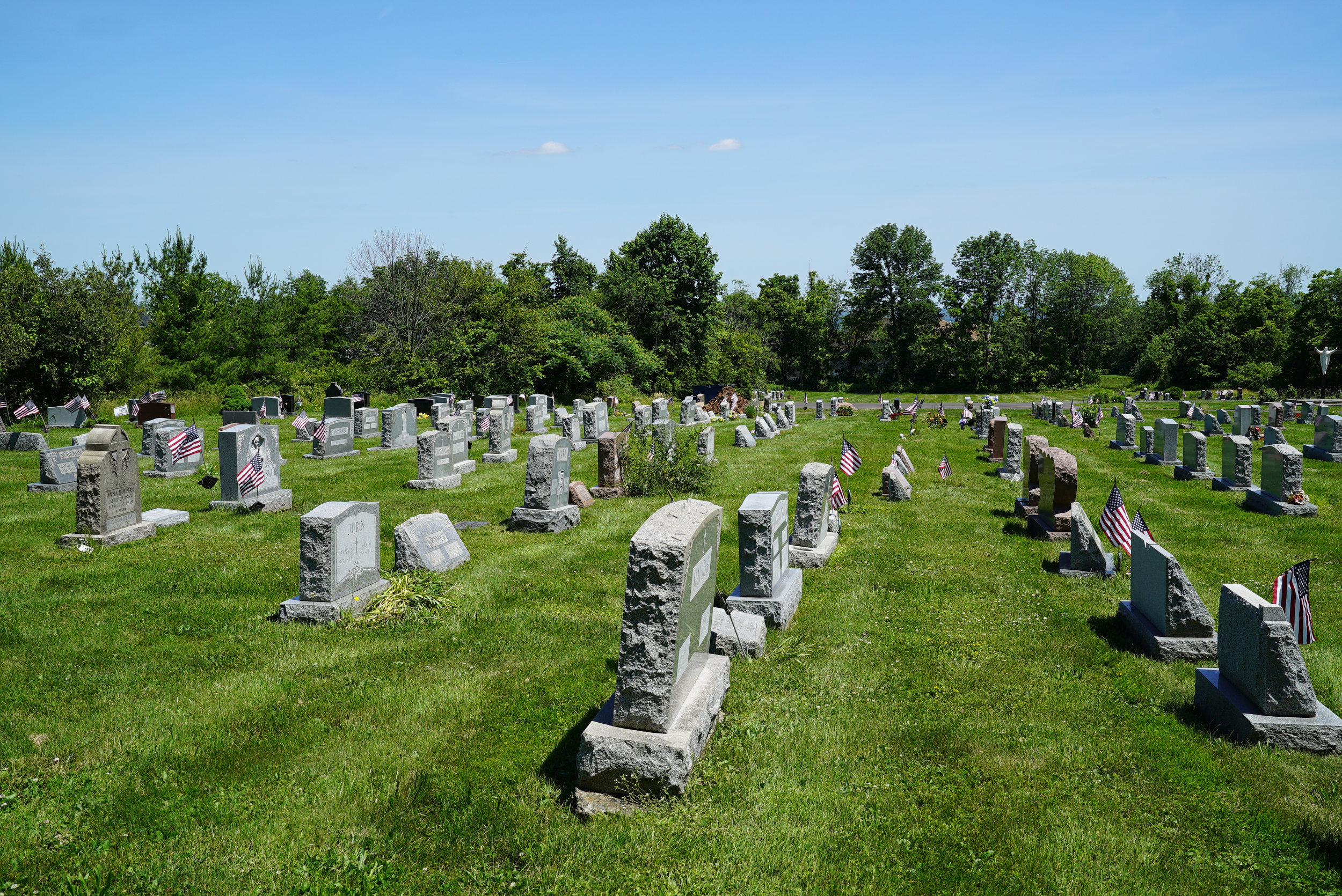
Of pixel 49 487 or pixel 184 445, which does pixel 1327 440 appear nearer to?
pixel 184 445

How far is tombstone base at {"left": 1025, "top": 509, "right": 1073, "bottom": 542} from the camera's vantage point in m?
13.2

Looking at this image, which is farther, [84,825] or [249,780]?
[249,780]

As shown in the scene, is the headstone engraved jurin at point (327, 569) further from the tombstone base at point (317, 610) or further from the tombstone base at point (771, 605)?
the tombstone base at point (771, 605)

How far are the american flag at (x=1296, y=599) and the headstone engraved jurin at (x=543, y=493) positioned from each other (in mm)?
9912

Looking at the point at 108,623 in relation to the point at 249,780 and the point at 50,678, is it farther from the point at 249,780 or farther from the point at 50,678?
the point at 249,780

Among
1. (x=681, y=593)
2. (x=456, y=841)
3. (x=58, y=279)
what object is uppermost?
(x=58, y=279)

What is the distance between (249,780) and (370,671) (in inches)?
76.9

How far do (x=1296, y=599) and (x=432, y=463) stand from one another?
15.5 metres

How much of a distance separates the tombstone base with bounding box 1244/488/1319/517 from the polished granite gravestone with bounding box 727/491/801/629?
36.8ft

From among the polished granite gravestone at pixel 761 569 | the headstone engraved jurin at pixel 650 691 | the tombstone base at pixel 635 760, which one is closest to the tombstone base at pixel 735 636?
the polished granite gravestone at pixel 761 569

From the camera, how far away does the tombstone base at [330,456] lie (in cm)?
2341

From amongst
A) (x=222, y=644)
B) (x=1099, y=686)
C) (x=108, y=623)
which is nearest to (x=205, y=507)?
(x=108, y=623)

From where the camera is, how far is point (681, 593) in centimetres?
561

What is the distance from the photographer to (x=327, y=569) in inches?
362
